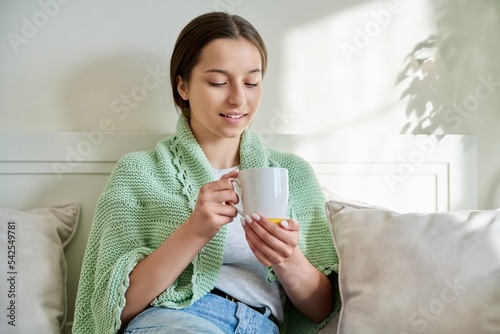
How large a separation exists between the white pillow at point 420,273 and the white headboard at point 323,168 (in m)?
0.41

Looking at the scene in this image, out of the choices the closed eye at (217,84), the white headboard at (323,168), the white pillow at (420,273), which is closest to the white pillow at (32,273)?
the white headboard at (323,168)

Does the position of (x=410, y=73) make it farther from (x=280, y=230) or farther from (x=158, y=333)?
(x=158, y=333)

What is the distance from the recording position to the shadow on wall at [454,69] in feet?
5.98

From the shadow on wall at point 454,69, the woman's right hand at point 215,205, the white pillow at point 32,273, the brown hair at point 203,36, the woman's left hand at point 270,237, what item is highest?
the brown hair at point 203,36

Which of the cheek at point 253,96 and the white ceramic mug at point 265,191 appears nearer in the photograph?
the white ceramic mug at point 265,191

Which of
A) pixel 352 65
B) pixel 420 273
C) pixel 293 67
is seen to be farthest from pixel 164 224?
pixel 352 65

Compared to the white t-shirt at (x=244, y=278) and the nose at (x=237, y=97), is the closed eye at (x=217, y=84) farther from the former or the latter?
the white t-shirt at (x=244, y=278)

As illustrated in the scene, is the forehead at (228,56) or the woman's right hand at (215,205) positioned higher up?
the forehead at (228,56)

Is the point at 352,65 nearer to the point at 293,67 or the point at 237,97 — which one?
the point at 293,67

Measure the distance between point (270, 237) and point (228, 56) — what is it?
0.50 m

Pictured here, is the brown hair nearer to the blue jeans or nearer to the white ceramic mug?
the white ceramic mug

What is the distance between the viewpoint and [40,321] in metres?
1.39

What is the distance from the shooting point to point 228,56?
1331 mm

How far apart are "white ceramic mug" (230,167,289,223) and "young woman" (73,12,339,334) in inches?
0.8
